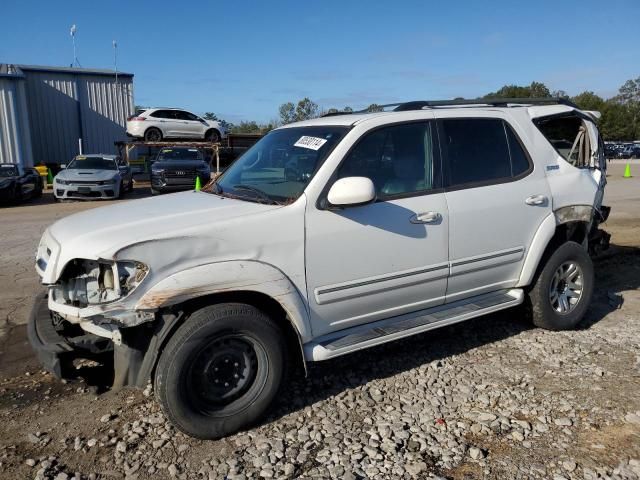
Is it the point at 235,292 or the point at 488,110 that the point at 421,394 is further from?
the point at 488,110

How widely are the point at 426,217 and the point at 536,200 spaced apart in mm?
1271

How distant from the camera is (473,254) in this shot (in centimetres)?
425

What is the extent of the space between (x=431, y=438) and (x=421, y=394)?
0.57 metres

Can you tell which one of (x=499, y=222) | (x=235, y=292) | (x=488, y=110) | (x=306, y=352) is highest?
(x=488, y=110)

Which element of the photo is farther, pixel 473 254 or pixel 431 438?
pixel 473 254

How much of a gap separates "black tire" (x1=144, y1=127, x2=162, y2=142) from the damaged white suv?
23.3m

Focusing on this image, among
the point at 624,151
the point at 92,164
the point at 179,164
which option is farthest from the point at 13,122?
the point at 624,151

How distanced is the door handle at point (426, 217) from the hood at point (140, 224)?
3.35 ft

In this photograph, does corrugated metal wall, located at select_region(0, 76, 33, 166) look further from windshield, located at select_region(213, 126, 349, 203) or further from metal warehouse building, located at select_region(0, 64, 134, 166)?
windshield, located at select_region(213, 126, 349, 203)

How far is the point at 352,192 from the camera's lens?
3.43 metres

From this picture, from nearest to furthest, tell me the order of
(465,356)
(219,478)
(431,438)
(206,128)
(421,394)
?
(219,478) < (431,438) < (421,394) < (465,356) < (206,128)

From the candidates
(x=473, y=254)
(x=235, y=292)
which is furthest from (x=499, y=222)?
(x=235, y=292)

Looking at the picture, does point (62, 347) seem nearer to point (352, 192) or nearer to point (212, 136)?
point (352, 192)

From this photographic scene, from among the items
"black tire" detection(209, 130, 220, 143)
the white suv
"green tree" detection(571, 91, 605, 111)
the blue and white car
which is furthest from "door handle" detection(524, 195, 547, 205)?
"green tree" detection(571, 91, 605, 111)
